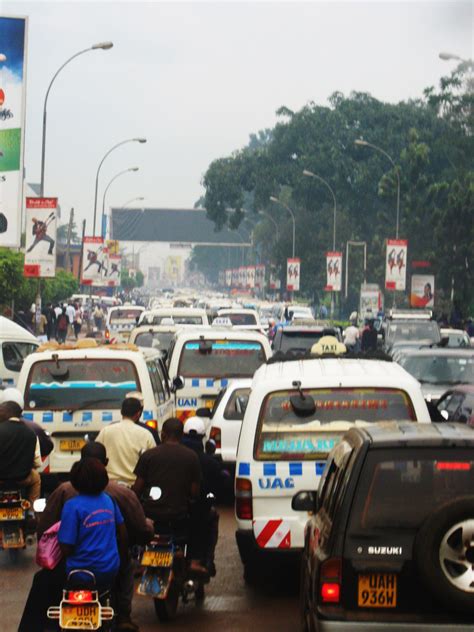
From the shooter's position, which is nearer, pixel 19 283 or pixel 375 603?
pixel 375 603

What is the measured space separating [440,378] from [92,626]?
16138 mm

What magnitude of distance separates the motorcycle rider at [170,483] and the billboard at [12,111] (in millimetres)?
26578

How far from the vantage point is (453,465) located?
6.91 meters

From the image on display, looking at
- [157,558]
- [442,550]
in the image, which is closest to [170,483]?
[157,558]

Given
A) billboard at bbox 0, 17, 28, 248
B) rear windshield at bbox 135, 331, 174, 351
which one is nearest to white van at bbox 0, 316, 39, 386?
rear windshield at bbox 135, 331, 174, 351

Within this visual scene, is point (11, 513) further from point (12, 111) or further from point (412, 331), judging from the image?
point (12, 111)

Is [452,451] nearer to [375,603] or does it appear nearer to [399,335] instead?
[375,603]

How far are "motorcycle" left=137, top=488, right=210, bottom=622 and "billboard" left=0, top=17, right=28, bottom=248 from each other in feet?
87.5

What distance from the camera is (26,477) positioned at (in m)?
12.4

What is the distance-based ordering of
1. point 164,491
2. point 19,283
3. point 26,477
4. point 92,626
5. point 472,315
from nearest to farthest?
point 92,626 < point 164,491 < point 26,477 < point 19,283 < point 472,315

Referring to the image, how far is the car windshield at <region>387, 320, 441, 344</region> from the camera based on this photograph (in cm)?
3662

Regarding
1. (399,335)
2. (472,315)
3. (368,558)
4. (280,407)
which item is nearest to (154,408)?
(280,407)

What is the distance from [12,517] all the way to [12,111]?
25.7 meters

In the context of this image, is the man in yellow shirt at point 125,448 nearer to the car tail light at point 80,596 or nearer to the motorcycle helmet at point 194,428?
the motorcycle helmet at point 194,428
